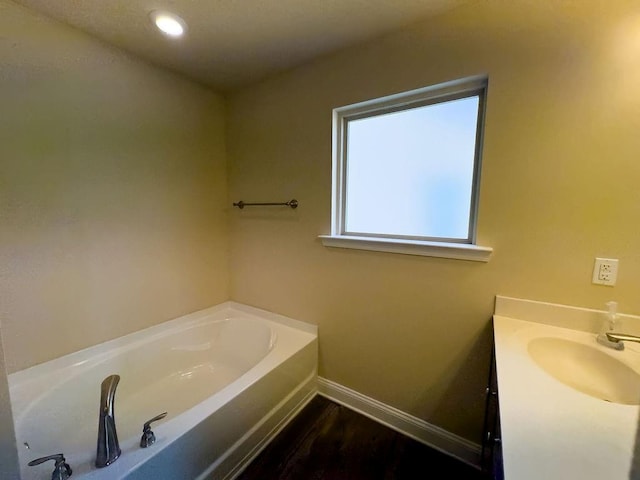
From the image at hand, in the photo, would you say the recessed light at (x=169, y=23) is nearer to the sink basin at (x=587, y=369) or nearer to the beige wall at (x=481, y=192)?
the beige wall at (x=481, y=192)

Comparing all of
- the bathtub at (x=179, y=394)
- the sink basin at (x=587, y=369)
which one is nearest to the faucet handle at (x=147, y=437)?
the bathtub at (x=179, y=394)

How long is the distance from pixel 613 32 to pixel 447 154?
2.33 ft

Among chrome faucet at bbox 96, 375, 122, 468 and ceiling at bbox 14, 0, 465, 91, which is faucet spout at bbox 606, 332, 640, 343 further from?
chrome faucet at bbox 96, 375, 122, 468

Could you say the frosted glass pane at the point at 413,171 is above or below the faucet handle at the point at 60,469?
above

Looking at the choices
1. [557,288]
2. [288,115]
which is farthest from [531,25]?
[288,115]

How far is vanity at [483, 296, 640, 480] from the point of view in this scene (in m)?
0.58

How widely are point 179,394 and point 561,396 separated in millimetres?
2054

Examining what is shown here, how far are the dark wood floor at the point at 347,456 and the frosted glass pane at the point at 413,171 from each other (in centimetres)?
123

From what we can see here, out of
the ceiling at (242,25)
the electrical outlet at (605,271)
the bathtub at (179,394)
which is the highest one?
the ceiling at (242,25)

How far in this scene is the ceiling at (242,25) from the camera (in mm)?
1327

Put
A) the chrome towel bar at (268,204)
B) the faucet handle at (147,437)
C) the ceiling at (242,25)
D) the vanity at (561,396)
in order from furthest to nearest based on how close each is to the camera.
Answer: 1. the chrome towel bar at (268,204)
2. the ceiling at (242,25)
3. the faucet handle at (147,437)
4. the vanity at (561,396)

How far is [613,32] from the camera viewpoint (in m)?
1.05

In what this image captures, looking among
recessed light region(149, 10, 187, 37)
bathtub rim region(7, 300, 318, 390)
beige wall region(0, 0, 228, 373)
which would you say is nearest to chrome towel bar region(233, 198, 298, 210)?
beige wall region(0, 0, 228, 373)

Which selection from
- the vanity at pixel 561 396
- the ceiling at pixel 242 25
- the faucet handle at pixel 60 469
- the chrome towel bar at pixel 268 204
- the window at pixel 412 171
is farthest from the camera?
the chrome towel bar at pixel 268 204
